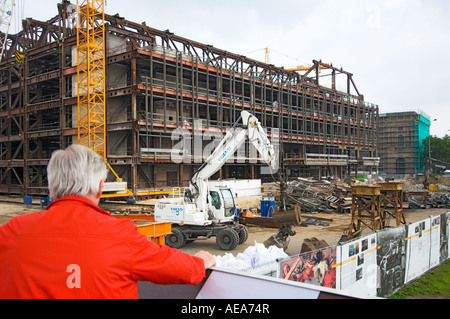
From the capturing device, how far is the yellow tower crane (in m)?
34.9

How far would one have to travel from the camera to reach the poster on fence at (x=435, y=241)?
36.9 ft

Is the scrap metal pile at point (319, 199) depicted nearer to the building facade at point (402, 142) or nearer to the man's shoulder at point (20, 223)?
the man's shoulder at point (20, 223)

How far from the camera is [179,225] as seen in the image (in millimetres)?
15867

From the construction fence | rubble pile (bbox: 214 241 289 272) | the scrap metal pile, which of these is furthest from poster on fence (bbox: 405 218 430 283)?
the scrap metal pile

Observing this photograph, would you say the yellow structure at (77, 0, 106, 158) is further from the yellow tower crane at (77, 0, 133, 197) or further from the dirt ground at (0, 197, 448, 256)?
the dirt ground at (0, 197, 448, 256)

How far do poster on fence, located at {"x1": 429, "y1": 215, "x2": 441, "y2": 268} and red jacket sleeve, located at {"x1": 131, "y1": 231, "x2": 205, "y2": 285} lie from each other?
36.1ft

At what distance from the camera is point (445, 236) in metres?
12.2

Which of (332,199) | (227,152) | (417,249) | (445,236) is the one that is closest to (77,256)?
(417,249)

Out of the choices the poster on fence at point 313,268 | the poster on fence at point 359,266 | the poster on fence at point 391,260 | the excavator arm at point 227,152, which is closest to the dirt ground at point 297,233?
the excavator arm at point 227,152

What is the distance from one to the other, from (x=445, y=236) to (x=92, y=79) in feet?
106

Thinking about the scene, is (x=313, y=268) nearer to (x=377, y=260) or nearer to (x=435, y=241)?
(x=377, y=260)
